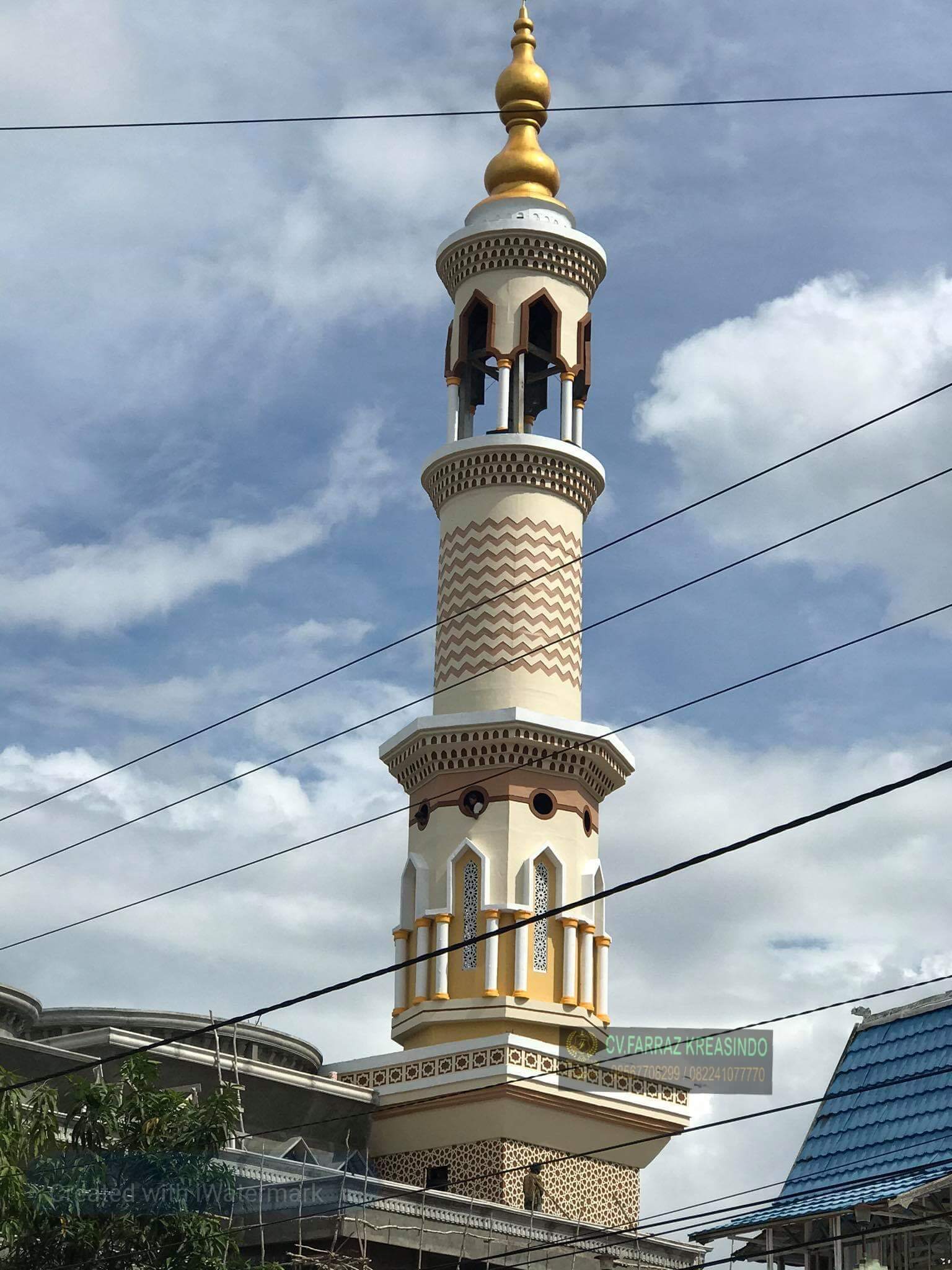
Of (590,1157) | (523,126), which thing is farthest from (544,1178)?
(523,126)

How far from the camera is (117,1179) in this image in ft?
87.5

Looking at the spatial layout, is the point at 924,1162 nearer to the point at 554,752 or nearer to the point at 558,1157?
the point at 558,1157

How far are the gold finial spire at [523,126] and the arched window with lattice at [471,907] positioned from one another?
13.4 metres

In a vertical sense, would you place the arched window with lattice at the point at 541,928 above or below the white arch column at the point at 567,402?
below

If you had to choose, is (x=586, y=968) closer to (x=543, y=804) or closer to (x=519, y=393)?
(x=543, y=804)

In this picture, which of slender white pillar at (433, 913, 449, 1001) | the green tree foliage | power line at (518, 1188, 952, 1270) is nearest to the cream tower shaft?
slender white pillar at (433, 913, 449, 1001)

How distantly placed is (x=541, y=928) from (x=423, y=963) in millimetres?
2107

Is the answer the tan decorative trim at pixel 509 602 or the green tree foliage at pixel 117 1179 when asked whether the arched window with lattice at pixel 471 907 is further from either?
the green tree foliage at pixel 117 1179

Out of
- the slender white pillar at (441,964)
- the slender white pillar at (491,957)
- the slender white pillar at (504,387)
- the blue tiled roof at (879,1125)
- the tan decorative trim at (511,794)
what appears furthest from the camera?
the slender white pillar at (504,387)

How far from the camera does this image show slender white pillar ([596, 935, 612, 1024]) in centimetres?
3681

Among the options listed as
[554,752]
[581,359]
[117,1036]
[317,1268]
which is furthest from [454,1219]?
[581,359]

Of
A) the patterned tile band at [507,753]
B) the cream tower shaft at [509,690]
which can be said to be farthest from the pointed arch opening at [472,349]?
the patterned tile band at [507,753]

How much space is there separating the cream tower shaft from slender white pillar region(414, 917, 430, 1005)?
37 mm

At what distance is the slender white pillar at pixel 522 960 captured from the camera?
35500 millimetres
